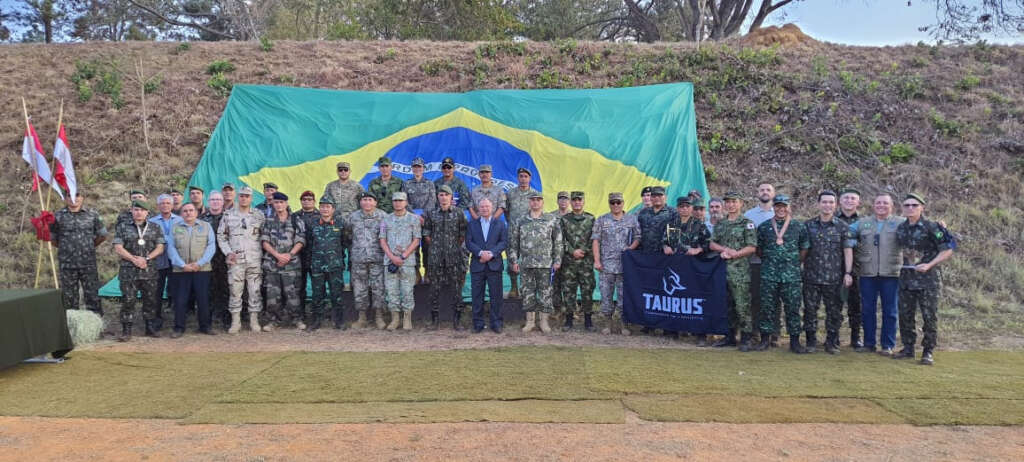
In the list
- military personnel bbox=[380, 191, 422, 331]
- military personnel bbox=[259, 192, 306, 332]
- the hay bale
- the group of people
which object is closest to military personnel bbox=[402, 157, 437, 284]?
the group of people

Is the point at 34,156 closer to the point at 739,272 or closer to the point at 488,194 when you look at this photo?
the point at 488,194

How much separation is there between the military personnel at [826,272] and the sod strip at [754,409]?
179 centimetres

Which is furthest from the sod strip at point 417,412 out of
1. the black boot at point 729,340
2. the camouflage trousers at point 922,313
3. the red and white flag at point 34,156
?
the red and white flag at point 34,156

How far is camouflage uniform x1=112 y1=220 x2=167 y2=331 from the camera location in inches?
282

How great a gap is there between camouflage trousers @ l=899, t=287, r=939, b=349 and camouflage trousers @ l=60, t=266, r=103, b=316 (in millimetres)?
8611

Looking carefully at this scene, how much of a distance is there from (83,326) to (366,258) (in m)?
2.98

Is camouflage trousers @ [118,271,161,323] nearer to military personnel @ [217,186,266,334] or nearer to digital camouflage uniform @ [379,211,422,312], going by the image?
military personnel @ [217,186,266,334]

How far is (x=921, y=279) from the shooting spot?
612 cm

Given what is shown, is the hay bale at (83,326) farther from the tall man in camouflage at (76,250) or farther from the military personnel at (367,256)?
the military personnel at (367,256)

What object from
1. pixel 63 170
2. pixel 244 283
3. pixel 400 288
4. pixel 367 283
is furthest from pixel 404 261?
pixel 63 170

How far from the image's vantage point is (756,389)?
5.10m

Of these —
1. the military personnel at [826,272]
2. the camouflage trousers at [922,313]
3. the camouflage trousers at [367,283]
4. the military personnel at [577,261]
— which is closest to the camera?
the camouflage trousers at [922,313]

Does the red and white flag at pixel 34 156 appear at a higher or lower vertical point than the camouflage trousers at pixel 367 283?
higher

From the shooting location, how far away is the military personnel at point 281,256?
24.4 feet
